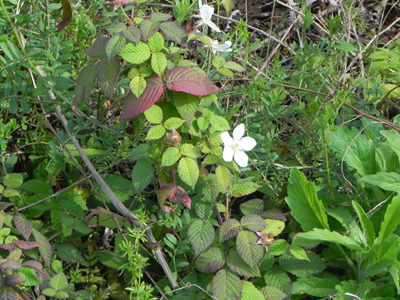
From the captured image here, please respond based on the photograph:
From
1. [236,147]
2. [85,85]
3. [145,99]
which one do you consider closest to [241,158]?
[236,147]

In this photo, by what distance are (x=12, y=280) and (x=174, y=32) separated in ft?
3.52

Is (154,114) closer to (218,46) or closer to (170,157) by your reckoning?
(170,157)

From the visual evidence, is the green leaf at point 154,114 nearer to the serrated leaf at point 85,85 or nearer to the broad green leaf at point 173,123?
the broad green leaf at point 173,123

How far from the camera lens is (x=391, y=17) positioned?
3473 mm

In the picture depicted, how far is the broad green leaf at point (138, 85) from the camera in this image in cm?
164

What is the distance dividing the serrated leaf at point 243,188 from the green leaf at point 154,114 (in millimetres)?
456

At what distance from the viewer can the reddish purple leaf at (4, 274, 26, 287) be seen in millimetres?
1655

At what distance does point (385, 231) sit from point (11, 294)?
145 cm

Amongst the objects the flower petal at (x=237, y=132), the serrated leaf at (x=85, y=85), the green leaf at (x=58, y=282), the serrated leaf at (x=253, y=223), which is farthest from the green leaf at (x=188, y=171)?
the green leaf at (x=58, y=282)

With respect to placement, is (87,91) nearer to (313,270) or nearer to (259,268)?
(259,268)

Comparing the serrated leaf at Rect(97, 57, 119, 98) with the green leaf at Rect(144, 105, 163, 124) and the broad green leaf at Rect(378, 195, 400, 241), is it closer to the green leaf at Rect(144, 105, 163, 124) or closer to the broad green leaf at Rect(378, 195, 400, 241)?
the green leaf at Rect(144, 105, 163, 124)

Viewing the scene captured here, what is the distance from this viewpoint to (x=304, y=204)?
6.58 feet

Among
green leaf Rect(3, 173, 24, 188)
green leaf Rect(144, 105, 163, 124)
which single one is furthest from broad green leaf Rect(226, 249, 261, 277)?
green leaf Rect(3, 173, 24, 188)

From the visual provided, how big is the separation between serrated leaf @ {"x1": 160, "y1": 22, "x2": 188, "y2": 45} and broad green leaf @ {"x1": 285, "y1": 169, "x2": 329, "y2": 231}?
0.73 meters
